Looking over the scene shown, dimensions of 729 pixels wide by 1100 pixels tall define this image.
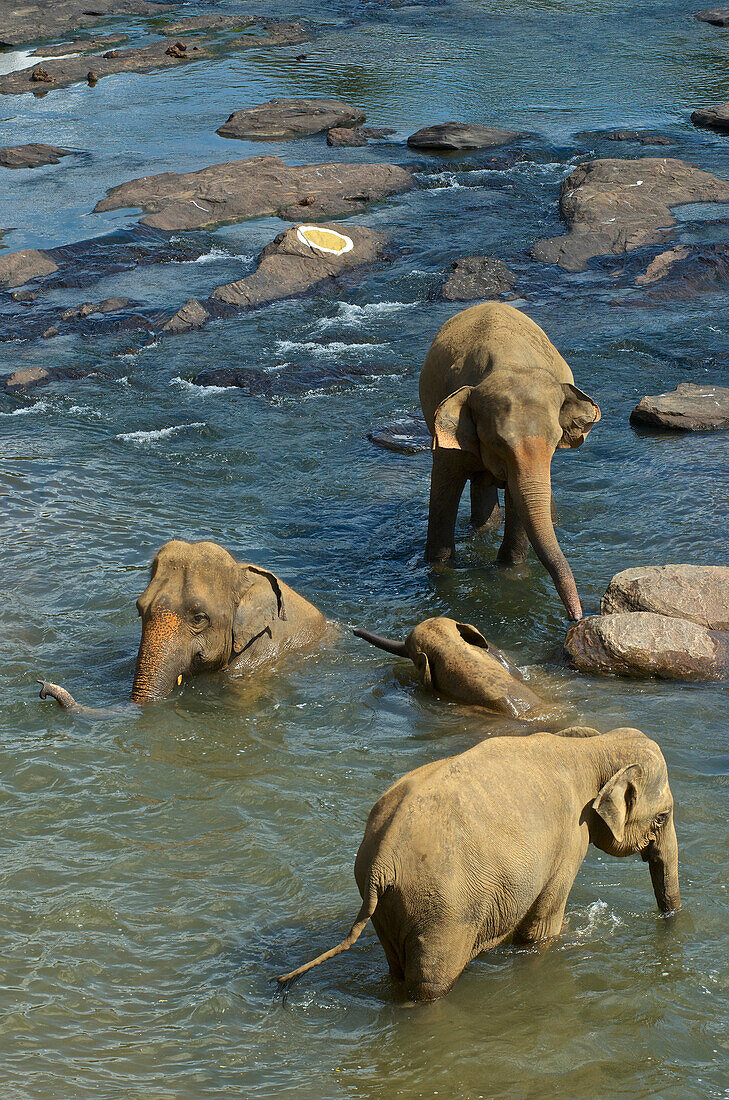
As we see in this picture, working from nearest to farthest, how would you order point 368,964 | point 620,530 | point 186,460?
1. point 368,964
2. point 620,530
3. point 186,460

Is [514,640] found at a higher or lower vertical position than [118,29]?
lower

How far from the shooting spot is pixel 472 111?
89.3ft

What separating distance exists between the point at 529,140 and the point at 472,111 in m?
3.23

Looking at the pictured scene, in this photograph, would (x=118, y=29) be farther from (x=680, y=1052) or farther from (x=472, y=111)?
(x=680, y=1052)

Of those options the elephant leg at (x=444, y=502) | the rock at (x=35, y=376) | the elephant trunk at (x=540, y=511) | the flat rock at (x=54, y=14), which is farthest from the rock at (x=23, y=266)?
the flat rock at (x=54, y=14)

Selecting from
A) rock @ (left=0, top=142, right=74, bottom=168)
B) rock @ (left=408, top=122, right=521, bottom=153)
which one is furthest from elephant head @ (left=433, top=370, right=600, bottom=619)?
rock @ (left=0, top=142, right=74, bottom=168)

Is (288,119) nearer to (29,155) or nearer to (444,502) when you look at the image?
(29,155)

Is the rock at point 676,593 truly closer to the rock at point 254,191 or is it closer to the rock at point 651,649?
the rock at point 651,649

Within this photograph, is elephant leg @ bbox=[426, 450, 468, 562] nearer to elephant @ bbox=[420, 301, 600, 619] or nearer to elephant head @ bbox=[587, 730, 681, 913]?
elephant @ bbox=[420, 301, 600, 619]

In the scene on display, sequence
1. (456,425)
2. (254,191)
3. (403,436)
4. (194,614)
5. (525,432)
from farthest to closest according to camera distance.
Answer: (254,191)
(403,436)
(456,425)
(525,432)
(194,614)

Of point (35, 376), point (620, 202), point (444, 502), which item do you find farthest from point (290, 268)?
point (444, 502)

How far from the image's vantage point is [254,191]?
2142cm

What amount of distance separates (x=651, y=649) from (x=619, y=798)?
312 cm

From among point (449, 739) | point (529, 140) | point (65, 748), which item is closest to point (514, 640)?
point (449, 739)
